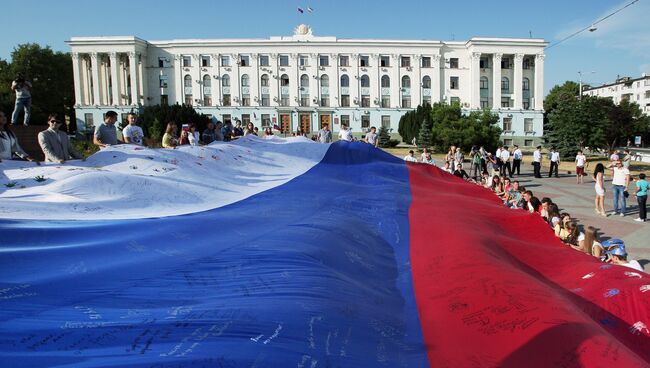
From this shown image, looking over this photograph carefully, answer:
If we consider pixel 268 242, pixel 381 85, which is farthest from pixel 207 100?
pixel 268 242

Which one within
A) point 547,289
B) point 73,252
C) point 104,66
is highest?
point 104,66

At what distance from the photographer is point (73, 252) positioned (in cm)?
296

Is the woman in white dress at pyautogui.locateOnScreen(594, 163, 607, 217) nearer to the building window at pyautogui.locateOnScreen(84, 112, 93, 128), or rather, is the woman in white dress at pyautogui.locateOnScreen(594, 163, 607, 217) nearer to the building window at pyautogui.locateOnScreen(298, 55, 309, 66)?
the building window at pyautogui.locateOnScreen(298, 55, 309, 66)

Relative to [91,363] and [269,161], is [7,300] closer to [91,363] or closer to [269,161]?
[91,363]

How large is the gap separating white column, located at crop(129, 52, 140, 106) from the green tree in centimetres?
1063

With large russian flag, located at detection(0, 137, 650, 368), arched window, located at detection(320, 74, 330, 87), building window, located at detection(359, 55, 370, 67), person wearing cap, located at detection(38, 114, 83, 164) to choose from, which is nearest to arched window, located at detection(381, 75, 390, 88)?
building window, located at detection(359, 55, 370, 67)

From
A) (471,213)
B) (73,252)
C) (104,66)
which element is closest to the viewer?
(73,252)

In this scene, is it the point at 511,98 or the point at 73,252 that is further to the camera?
the point at 511,98

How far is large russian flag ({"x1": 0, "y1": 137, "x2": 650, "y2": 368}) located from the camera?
2.05 metres

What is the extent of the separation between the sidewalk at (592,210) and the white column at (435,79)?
4081cm

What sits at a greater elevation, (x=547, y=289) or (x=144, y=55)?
(x=144, y=55)

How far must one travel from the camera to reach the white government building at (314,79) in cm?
5934

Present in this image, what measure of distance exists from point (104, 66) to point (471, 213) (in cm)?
6352

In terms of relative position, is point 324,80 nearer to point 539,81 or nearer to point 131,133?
point 539,81
